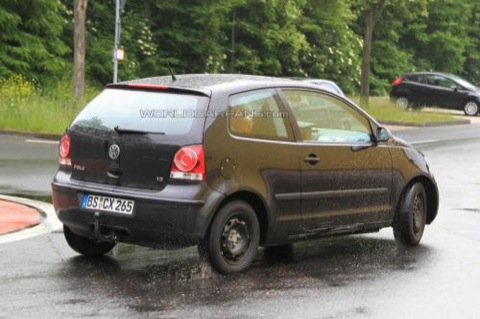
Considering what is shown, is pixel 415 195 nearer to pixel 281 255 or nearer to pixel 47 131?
pixel 281 255

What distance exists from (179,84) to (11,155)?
30.9 feet

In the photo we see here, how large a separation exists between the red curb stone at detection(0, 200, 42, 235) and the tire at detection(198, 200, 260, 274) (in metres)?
2.61

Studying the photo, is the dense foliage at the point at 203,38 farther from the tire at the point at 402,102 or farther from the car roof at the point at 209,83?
the car roof at the point at 209,83

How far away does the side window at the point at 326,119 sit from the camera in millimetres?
7117

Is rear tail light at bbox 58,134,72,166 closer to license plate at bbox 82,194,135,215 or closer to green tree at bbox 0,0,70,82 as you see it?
license plate at bbox 82,194,135,215

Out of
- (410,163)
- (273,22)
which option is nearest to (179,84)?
(410,163)

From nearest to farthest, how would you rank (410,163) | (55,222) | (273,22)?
(410,163) → (55,222) → (273,22)

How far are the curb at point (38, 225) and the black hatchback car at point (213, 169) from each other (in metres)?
0.99

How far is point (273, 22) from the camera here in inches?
1446

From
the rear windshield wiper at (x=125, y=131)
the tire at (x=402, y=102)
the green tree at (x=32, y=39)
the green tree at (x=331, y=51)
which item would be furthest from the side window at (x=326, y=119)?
the green tree at (x=331, y=51)

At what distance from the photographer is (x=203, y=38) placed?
34219 mm

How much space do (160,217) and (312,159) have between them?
5.06ft

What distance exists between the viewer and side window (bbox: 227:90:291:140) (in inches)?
259

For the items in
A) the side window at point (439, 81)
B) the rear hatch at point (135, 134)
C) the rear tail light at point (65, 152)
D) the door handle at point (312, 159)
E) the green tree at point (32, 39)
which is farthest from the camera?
the side window at point (439, 81)
